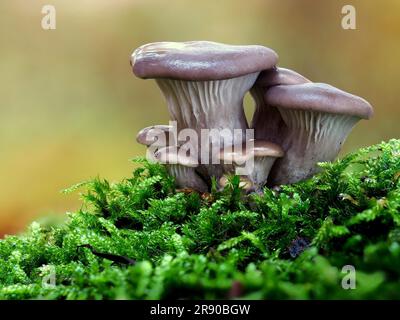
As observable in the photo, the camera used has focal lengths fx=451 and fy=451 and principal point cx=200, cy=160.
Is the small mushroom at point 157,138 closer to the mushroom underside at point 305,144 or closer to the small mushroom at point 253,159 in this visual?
the small mushroom at point 253,159

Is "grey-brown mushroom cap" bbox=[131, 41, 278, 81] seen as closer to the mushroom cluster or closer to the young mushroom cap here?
the mushroom cluster

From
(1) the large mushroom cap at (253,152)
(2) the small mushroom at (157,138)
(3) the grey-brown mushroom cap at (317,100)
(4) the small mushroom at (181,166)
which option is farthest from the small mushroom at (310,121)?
(2) the small mushroom at (157,138)

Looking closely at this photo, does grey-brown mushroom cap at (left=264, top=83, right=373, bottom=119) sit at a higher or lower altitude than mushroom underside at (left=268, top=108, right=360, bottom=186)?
higher

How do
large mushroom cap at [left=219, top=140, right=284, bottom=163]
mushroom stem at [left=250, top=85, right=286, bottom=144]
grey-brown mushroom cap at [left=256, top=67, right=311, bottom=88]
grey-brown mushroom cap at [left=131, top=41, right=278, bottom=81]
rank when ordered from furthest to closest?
mushroom stem at [left=250, top=85, right=286, bottom=144]
grey-brown mushroom cap at [left=256, top=67, right=311, bottom=88]
large mushroom cap at [left=219, top=140, right=284, bottom=163]
grey-brown mushroom cap at [left=131, top=41, right=278, bottom=81]

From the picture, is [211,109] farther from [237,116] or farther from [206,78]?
[206,78]

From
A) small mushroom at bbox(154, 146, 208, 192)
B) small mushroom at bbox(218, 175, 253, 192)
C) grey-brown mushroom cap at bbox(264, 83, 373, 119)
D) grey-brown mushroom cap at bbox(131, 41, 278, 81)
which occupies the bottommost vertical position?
small mushroom at bbox(218, 175, 253, 192)

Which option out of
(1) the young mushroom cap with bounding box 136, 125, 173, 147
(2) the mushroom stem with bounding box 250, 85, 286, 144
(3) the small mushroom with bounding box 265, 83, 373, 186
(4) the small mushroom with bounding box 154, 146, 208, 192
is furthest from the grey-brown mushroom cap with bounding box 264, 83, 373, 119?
(1) the young mushroom cap with bounding box 136, 125, 173, 147

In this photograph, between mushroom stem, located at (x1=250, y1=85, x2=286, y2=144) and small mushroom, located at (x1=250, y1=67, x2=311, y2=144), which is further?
→ mushroom stem, located at (x1=250, y1=85, x2=286, y2=144)

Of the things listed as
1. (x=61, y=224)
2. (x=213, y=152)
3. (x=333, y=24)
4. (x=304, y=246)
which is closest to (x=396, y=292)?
(x=304, y=246)
